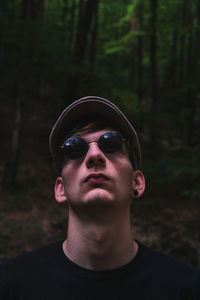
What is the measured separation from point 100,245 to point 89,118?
0.93m

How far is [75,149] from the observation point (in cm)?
188

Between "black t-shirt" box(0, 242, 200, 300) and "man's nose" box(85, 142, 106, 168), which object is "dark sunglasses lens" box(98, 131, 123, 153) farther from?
"black t-shirt" box(0, 242, 200, 300)

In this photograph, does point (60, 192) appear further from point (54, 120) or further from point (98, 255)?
point (54, 120)

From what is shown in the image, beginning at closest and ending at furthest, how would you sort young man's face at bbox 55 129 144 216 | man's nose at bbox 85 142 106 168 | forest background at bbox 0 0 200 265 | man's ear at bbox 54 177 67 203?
young man's face at bbox 55 129 144 216 < man's nose at bbox 85 142 106 168 < man's ear at bbox 54 177 67 203 < forest background at bbox 0 0 200 265

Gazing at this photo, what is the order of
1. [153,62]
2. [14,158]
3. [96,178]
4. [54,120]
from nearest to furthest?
[96,178], [54,120], [14,158], [153,62]

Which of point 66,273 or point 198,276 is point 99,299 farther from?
point 198,276

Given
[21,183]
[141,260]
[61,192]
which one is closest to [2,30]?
[21,183]

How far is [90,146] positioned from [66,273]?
2.63 ft

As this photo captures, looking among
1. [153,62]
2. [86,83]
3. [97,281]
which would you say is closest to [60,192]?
[97,281]

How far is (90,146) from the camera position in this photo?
190cm

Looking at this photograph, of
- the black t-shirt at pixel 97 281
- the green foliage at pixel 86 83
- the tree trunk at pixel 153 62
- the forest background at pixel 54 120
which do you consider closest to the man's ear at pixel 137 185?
the black t-shirt at pixel 97 281

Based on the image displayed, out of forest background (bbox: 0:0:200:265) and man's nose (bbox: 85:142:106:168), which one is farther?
forest background (bbox: 0:0:200:265)

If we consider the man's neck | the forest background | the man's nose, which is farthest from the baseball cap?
the forest background

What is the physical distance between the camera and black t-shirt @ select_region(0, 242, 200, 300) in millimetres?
1581
